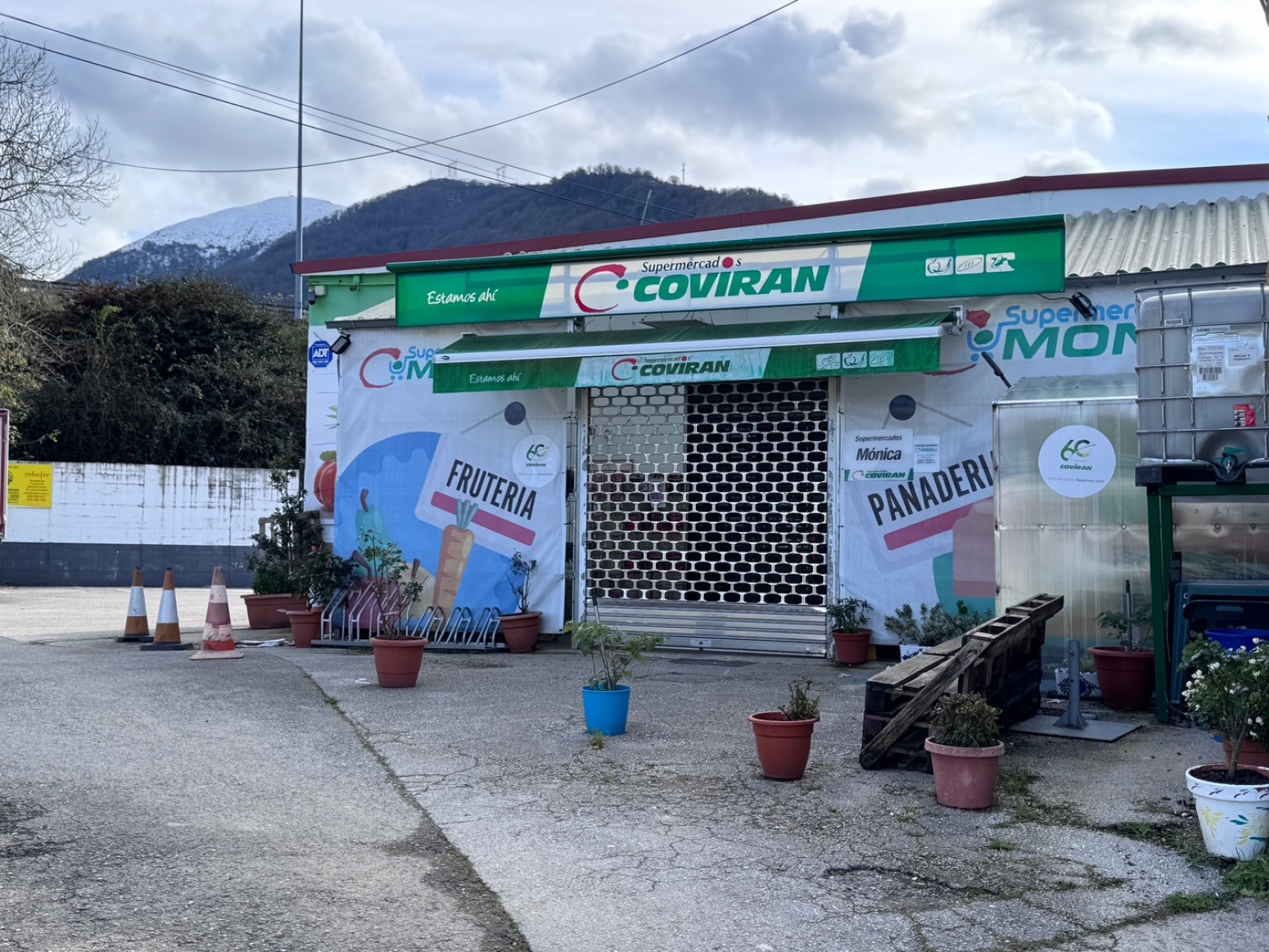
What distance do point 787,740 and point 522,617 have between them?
21.5ft

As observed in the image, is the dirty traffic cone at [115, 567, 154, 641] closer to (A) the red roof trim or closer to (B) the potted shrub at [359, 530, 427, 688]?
(B) the potted shrub at [359, 530, 427, 688]

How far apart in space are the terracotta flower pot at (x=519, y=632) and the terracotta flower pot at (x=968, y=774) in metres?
7.27

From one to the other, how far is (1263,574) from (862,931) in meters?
5.71

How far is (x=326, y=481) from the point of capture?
16672mm

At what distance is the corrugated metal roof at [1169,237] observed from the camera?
12164mm

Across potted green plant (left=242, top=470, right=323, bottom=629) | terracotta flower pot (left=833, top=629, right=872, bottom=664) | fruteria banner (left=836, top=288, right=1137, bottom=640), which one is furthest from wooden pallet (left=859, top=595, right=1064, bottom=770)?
potted green plant (left=242, top=470, right=323, bottom=629)

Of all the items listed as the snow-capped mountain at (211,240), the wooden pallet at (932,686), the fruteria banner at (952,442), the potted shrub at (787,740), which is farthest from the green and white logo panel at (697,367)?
the snow-capped mountain at (211,240)

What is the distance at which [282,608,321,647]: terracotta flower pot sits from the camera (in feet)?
44.8

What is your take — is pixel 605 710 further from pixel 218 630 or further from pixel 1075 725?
pixel 218 630

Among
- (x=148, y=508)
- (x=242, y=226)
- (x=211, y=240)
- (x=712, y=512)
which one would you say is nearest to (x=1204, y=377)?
(x=712, y=512)

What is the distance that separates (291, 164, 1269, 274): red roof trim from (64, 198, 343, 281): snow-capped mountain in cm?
9857

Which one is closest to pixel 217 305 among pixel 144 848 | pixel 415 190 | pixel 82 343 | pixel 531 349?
pixel 82 343

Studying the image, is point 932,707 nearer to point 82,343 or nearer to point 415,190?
point 82,343

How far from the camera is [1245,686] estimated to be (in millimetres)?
5625
